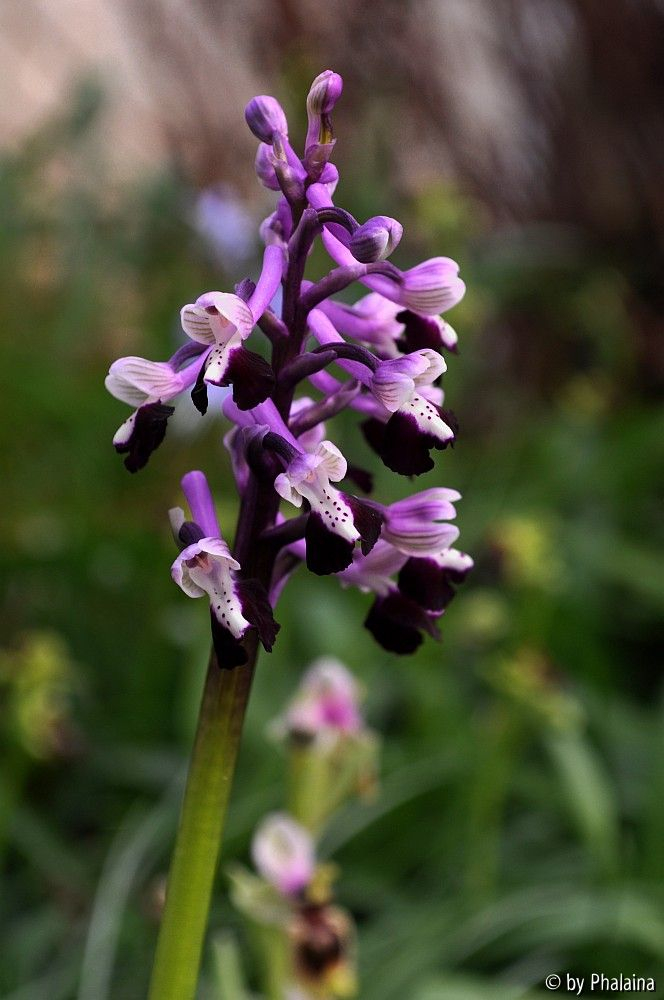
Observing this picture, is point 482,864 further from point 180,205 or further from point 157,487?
point 180,205

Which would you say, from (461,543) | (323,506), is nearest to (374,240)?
(323,506)

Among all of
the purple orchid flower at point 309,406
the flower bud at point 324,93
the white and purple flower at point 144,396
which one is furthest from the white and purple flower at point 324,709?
the flower bud at point 324,93

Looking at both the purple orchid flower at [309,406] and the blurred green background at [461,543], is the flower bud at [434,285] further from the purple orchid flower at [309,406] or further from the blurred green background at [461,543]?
the blurred green background at [461,543]

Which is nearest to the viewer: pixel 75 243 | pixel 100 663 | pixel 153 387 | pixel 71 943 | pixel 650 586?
pixel 153 387

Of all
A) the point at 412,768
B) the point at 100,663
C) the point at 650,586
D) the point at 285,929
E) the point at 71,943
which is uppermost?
the point at 650,586

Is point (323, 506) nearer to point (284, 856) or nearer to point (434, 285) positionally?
point (434, 285)

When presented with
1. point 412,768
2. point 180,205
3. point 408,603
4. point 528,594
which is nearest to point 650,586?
point 528,594

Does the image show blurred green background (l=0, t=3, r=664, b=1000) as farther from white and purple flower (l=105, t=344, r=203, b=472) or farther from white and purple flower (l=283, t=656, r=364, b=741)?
white and purple flower (l=105, t=344, r=203, b=472)

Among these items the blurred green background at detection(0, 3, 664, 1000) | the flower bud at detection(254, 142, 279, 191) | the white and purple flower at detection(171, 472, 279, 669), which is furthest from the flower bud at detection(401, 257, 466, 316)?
the blurred green background at detection(0, 3, 664, 1000)
